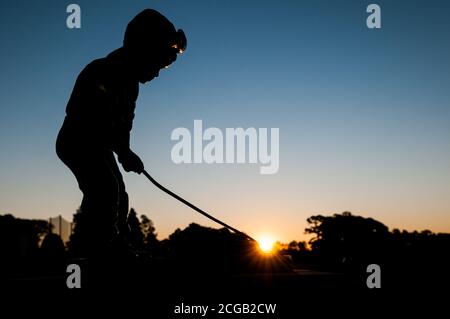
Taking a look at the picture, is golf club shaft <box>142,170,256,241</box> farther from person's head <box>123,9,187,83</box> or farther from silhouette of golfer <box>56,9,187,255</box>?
person's head <box>123,9,187,83</box>

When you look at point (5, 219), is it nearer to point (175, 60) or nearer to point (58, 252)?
point (58, 252)

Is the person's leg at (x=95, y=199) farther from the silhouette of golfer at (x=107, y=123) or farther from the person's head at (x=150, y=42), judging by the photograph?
the person's head at (x=150, y=42)

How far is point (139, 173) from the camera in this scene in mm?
4934

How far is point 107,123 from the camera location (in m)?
4.51

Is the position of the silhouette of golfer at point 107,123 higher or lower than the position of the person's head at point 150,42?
lower

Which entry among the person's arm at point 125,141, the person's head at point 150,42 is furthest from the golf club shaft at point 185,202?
the person's head at point 150,42

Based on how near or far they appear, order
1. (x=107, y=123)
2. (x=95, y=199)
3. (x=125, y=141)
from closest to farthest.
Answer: (x=95, y=199)
(x=107, y=123)
(x=125, y=141)

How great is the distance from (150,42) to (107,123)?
1.08 m

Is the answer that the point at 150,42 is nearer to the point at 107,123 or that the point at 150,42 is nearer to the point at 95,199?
the point at 107,123

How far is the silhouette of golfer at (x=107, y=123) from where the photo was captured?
14.2 ft

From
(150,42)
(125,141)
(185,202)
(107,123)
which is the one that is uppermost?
(150,42)

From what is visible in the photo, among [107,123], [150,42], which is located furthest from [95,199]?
[150,42]

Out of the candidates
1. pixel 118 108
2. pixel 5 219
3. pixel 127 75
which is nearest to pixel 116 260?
pixel 118 108
